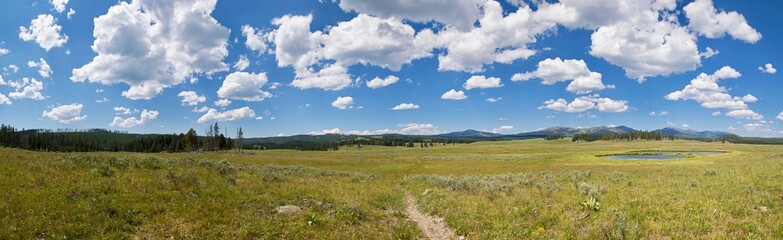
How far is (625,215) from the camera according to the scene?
633 inches

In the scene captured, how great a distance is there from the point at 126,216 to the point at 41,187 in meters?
5.25

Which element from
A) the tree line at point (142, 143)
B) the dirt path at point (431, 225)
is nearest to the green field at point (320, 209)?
the dirt path at point (431, 225)

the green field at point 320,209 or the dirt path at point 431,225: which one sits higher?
the green field at point 320,209

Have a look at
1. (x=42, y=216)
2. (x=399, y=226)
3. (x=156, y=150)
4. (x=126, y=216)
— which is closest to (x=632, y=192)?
(x=399, y=226)

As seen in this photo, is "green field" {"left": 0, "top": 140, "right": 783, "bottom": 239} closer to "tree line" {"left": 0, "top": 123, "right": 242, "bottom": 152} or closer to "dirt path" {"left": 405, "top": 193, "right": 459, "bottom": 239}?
"dirt path" {"left": 405, "top": 193, "right": 459, "bottom": 239}

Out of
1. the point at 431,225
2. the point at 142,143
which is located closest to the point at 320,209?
the point at 431,225

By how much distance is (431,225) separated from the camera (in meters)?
17.8

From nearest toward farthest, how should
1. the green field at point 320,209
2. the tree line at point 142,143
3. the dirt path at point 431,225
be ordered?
1. the green field at point 320,209
2. the dirt path at point 431,225
3. the tree line at point 142,143

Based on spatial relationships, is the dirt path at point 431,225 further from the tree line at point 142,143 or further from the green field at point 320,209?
the tree line at point 142,143

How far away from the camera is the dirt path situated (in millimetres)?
16297

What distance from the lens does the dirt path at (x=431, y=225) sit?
1630 centimetres

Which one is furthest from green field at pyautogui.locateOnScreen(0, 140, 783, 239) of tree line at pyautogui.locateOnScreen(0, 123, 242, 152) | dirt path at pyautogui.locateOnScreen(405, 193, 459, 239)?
tree line at pyautogui.locateOnScreen(0, 123, 242, 152)

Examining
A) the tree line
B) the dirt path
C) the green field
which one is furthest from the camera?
the tree line

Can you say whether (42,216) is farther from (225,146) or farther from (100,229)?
(225,146)
